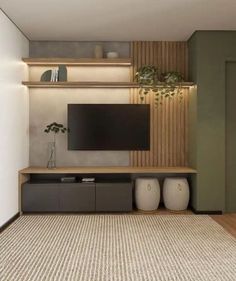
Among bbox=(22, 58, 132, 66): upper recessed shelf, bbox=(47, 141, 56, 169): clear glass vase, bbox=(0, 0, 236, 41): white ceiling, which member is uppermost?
bbox=(0, 0, 236, 41): white ceiling

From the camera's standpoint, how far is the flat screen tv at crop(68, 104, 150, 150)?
5.59 meters

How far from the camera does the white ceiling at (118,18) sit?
13.5 feet

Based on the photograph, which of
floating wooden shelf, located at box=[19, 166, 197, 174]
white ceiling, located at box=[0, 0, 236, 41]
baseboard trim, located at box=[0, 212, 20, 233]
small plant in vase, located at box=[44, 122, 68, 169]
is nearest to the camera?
white ceiling, located at box=[0, 0, 236, 41]

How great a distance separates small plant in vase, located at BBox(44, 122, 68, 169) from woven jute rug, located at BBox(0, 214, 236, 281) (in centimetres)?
93

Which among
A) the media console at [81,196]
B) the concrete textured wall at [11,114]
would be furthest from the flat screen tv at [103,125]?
the concrete textured wall at [11,114]

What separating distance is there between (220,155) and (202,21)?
1769 millimetres

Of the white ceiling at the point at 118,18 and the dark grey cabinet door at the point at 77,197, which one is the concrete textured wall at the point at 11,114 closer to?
the white ceiling at the point at 118,18

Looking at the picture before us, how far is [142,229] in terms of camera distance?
4359 millimetres

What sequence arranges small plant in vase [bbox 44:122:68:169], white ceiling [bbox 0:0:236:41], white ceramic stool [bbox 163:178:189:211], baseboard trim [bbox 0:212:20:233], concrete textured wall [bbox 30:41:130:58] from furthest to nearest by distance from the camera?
1. concrete textured wall [bbox 30:41:130:58]
2. small plant in vase [bbox 44:122:68:169]
3. white ceramic stool [bbox 163:178:189:211]
4. baseboard trim [bbox 0:212:20:233]
5. white ceiling [bbox 0:0:236:41]

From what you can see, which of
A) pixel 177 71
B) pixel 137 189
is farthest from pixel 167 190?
pixel 177 71

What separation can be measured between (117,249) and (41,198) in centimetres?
191

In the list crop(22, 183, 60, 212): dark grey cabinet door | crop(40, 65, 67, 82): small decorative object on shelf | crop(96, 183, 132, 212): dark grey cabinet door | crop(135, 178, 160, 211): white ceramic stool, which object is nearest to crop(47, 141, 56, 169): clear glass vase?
crop(22, 183, 60, 212): dark grey cabinet door

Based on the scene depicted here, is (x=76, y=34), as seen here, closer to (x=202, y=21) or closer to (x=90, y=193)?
(x=202, y=21)

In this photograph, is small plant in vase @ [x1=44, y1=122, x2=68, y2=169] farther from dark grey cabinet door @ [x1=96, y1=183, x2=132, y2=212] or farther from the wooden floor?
the wooden floor
